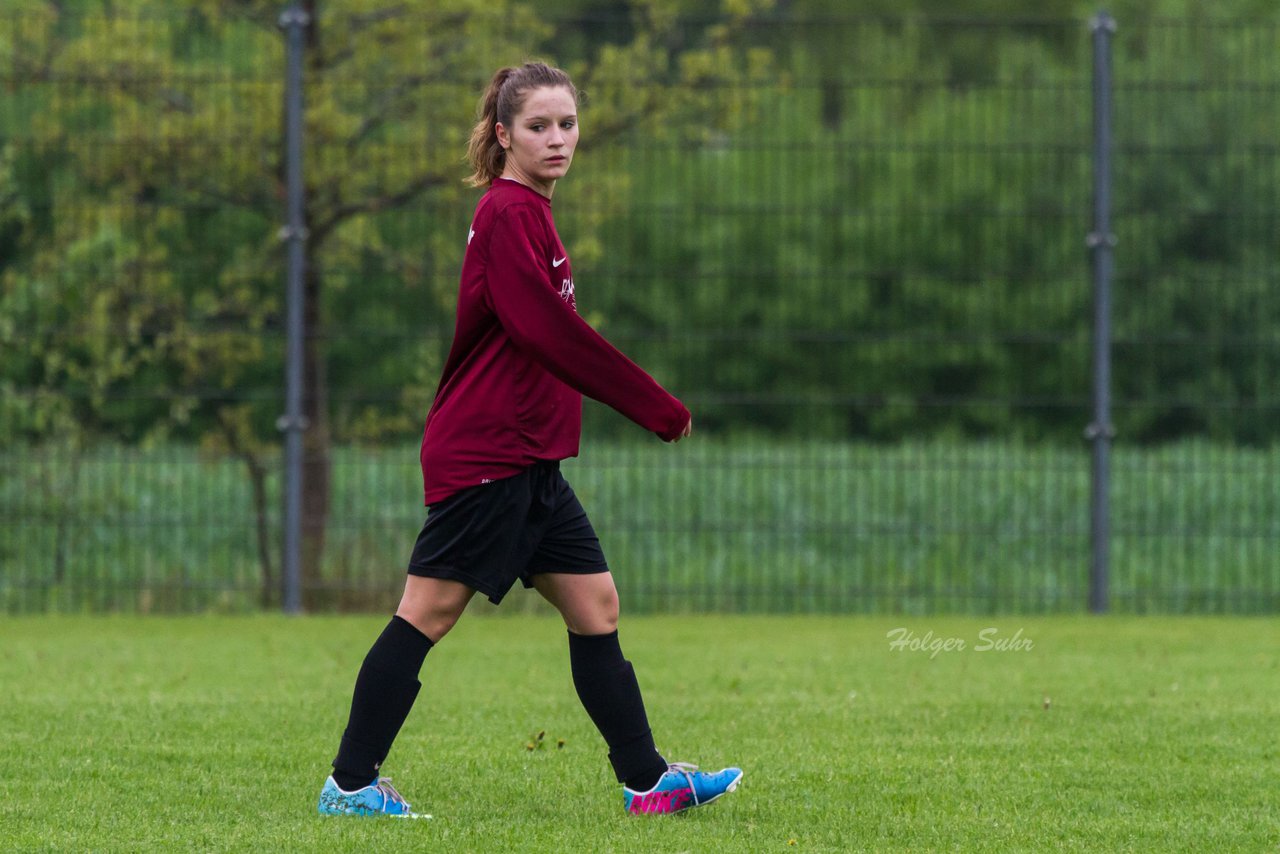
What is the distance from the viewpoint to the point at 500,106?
4.68 metres

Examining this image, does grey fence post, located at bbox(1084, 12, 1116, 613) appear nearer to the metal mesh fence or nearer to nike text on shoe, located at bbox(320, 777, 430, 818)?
the metal mesh fence

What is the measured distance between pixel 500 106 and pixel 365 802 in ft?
5.63

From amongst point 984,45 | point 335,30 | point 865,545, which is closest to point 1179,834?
point 865,545

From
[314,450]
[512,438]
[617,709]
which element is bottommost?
[617,709]

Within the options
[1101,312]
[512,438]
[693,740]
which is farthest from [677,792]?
[1101,312]

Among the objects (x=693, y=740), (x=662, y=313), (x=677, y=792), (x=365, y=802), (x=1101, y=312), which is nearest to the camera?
(x=365, y=802)

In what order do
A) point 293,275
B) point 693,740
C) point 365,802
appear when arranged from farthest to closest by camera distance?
1. point 293,275
2. point 693,740
3. point 365,802

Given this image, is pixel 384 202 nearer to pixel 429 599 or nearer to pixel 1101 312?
pixel 1101 312

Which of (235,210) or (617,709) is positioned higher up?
(235,210)

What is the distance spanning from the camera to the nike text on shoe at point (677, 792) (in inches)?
183

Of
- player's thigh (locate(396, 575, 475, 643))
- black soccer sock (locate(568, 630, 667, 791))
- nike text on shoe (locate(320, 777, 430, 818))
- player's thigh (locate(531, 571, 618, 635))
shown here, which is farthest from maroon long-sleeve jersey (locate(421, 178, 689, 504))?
nike text on shoe (locate(320, 777, 430, 818))

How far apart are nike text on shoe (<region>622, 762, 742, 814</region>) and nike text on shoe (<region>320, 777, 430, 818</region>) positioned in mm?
522

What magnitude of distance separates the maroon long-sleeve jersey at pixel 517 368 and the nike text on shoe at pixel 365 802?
2.36 ft

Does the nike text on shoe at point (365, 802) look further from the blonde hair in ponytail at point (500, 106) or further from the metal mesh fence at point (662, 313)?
→ the metal mesh fence at point (662, 313)
